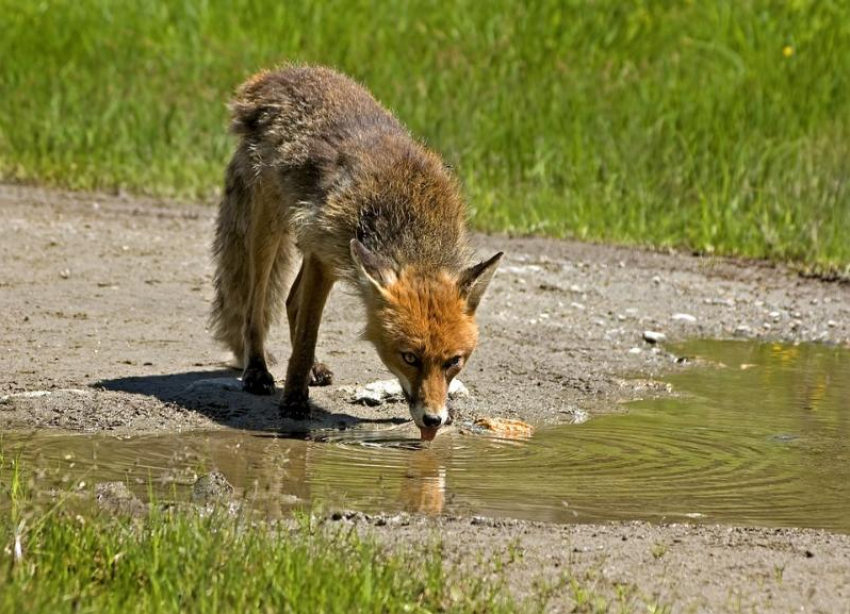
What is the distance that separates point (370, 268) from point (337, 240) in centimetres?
59

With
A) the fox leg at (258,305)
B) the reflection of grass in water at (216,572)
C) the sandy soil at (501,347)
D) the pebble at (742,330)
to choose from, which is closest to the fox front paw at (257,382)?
the fox leg at (258,305)

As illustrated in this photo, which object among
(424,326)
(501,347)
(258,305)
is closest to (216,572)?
(424,326)

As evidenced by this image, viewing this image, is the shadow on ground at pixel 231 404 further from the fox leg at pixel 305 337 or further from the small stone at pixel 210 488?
the small stone at pixel 210 488

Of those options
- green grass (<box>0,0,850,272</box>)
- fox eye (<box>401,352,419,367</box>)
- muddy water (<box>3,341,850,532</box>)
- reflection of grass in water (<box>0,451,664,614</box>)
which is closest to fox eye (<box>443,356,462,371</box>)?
fox eye (<box>401,352,419,367</box>)

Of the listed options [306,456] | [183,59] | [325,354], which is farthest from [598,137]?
[306,456]

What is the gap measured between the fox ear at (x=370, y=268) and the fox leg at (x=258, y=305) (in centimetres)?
146

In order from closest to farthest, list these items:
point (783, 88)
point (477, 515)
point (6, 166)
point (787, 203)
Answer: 1. point (477, 515)
2. point (787, 203)
3. point (6, 166)
4. point (783, 88)

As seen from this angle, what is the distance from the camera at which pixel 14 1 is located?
17750 mm

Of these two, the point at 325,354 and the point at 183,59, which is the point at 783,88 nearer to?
the point at 183,59

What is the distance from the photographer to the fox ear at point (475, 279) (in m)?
7.10

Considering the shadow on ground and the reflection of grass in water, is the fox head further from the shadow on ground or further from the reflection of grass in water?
the reflection of grass in water

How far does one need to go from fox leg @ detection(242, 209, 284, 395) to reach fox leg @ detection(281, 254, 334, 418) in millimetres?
390

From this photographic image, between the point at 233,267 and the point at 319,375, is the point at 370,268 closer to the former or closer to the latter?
the point at 319,375

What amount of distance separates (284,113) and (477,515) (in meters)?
3.54
